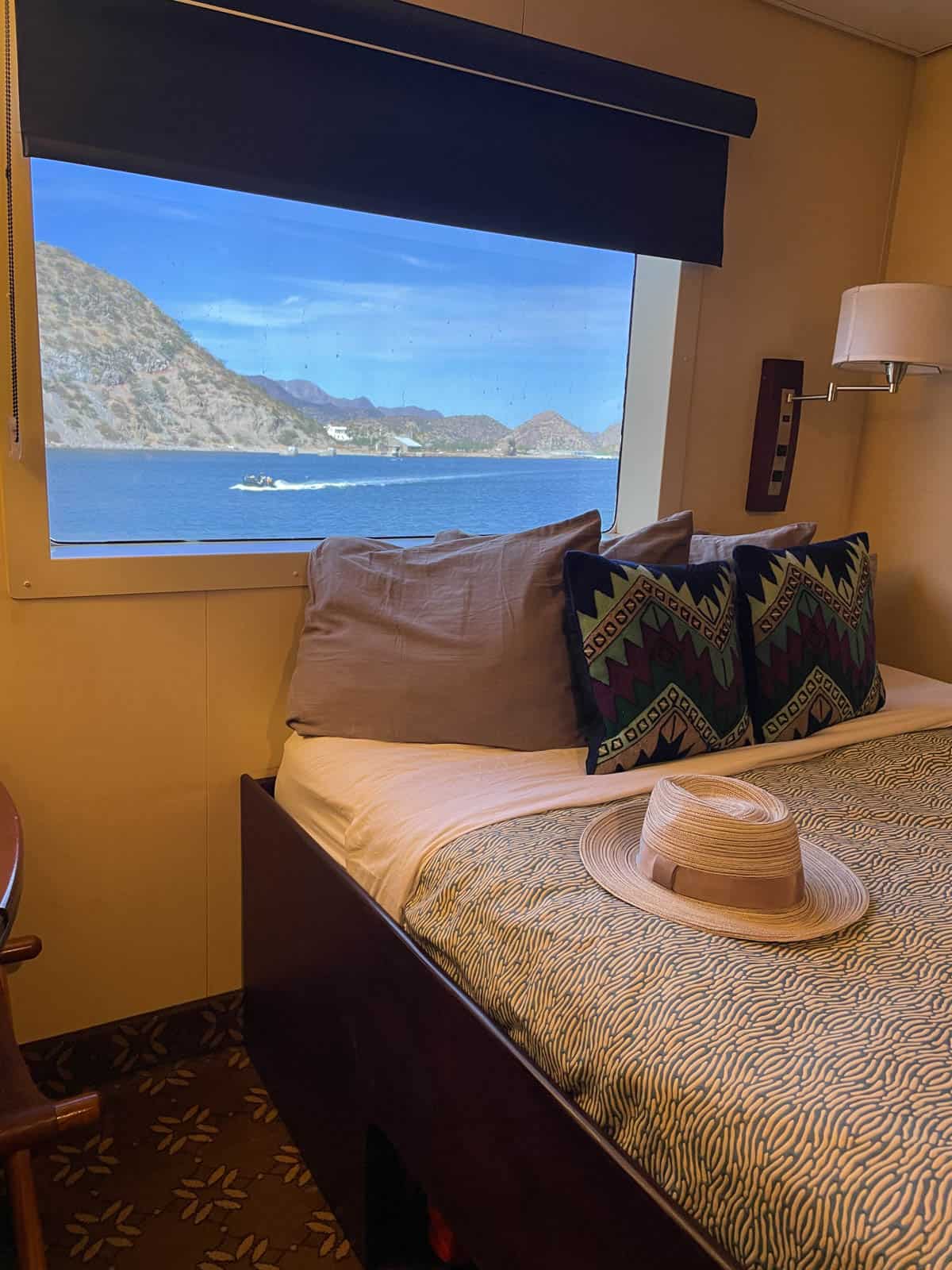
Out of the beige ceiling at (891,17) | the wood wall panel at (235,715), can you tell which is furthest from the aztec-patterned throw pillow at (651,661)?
the beige ceiling at (891,17)

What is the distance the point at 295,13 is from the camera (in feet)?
5.21

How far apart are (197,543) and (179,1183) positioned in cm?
121

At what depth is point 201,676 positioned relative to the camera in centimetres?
183

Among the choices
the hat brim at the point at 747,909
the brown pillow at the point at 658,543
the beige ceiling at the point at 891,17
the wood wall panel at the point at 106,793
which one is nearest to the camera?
the hat brim at the point at 747,909

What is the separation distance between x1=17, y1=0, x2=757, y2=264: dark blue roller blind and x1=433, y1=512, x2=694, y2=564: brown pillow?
682mm

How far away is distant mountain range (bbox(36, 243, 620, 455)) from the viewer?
1699mm

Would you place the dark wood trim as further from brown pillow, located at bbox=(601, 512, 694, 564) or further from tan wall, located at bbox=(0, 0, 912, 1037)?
brown pillow, located at bbox=(601, 512, 694, 564)

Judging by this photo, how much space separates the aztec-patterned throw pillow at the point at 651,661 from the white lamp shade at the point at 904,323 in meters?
0.89

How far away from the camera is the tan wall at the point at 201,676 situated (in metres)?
1.70

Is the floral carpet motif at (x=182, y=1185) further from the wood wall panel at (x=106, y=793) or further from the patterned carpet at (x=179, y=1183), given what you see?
the wood wall panel at (x=106, y=793)

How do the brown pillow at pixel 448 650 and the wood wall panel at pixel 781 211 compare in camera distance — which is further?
the wood wall panel at pixel 781 211

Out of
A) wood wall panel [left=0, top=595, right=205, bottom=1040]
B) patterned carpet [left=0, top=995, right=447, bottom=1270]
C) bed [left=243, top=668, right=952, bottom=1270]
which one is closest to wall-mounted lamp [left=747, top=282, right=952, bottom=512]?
bed [left=243, top=668, right=952, bottom=1270]

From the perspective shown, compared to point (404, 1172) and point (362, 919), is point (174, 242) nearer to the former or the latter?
point (362, 919)

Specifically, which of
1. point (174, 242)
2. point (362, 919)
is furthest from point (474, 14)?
point (362, 919)
